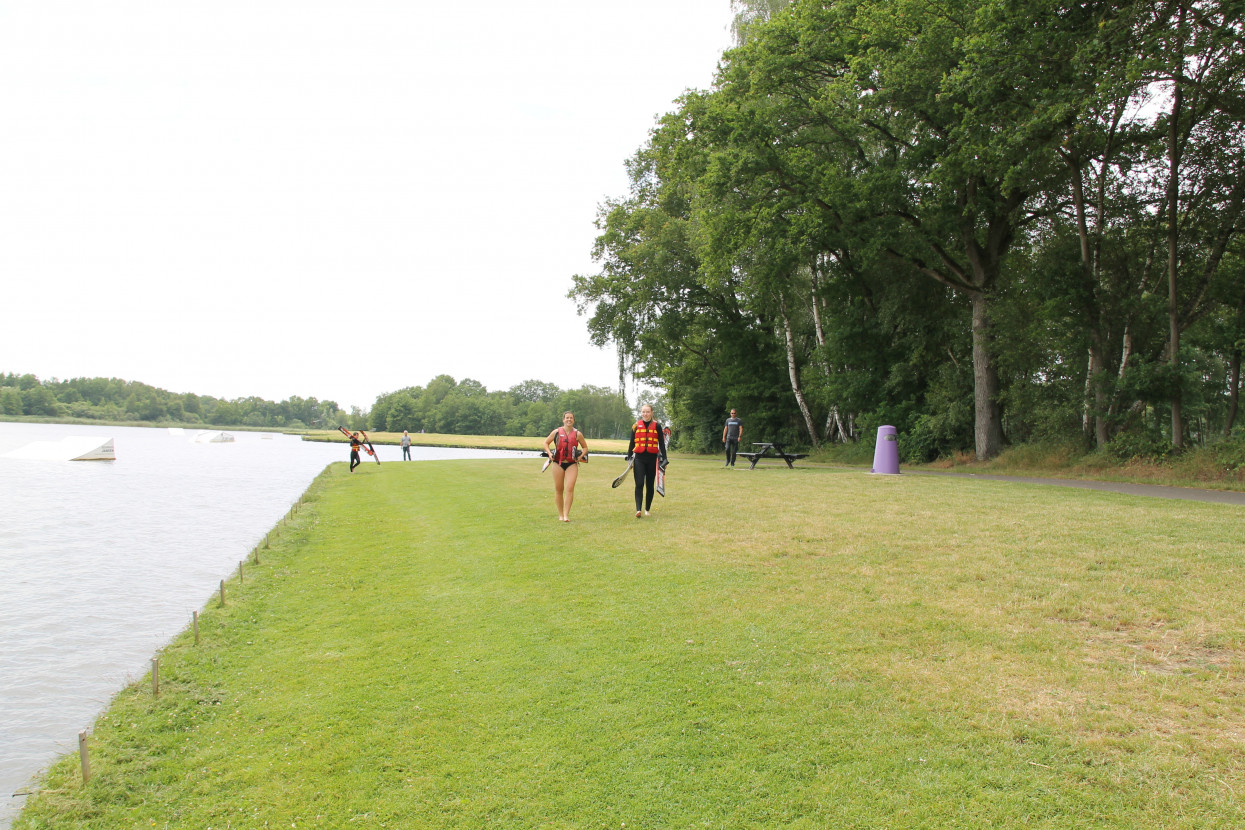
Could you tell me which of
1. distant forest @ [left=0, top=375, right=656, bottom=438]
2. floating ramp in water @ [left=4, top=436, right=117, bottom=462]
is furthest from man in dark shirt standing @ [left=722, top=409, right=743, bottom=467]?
distant forest @ [left=0, top=375, right=656, bottom=438]

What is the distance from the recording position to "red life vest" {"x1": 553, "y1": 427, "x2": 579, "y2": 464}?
12.7 meters

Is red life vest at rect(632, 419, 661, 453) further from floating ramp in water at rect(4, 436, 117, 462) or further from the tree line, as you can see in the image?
floating ramp in water at rect(4, 436, 117, 462)

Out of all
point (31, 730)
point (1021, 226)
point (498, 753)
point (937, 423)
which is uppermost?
point (1021, 226)

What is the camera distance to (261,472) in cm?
3459

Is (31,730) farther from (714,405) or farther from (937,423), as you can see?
(714,405)

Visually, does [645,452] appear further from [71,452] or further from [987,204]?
[71,452]

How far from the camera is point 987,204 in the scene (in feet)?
72.1

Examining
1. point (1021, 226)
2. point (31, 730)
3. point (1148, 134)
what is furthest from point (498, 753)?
point (1021, 226)

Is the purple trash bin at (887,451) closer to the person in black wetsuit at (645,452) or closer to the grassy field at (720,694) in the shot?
the person in black wetsuit at (645,452)

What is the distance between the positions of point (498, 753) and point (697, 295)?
34213 millimetres

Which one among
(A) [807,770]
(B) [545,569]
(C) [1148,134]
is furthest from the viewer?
(C) [1148,134]

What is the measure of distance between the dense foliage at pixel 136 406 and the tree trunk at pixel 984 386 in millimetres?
161601

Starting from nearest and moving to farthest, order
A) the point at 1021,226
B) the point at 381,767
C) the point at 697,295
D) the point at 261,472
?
the point at 381,767 → the point at 1021,226 → the point at 261,472 → the point at 697,295

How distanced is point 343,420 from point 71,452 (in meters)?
141
